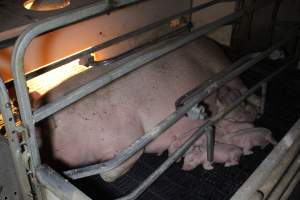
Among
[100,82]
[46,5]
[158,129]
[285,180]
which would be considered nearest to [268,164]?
[285,180]

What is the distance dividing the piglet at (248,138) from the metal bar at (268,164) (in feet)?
1.46

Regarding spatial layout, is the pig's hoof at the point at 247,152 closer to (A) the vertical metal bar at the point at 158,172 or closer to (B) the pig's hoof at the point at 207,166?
(B) the pig's hoof at the point at 207,166

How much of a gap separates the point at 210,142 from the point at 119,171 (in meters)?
0.49

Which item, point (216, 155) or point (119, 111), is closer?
point (119, 111)

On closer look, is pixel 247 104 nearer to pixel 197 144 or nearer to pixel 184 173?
pixel 197 144

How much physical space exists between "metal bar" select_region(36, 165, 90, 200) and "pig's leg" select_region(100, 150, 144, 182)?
74 centimetres

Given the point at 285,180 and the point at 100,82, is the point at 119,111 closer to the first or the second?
the point at 100,82

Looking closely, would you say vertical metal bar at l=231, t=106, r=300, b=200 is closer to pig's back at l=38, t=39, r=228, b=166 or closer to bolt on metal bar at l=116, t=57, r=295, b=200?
bolt on metal bar at l=116, t=57, r=295, b=200

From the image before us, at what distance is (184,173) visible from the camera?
184 centimetres

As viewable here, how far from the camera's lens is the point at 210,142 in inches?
66.0

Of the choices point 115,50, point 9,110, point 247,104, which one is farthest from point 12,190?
point 115,50

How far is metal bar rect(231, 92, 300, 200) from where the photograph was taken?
1073mm

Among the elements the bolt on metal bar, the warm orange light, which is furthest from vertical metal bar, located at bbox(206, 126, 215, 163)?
the warm orange light

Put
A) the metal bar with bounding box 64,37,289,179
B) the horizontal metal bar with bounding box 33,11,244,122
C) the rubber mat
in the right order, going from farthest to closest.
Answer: the rubber mat < the metal bar with bounding box 64,37,289,179 < the horizontal metal bar with bounding box 33,11,244,122
